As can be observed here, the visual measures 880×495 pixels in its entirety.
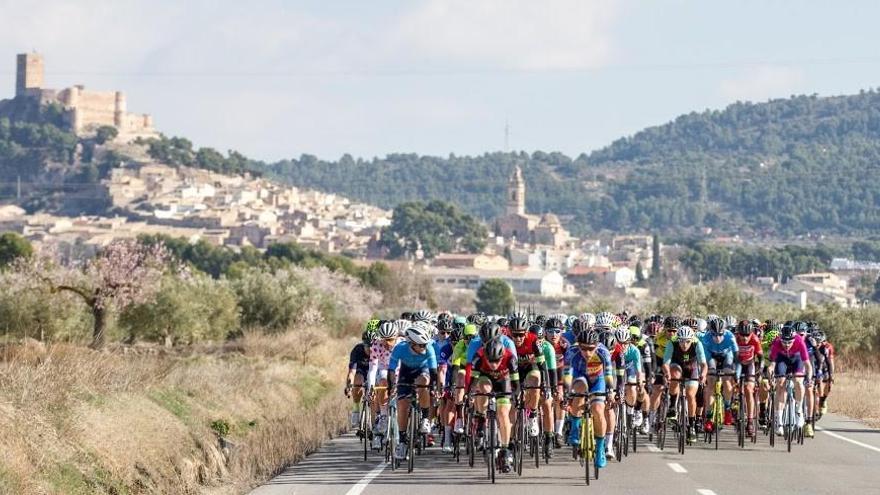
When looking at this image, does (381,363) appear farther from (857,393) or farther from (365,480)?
(857,393)

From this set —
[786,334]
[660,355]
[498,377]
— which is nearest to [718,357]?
[660,355]

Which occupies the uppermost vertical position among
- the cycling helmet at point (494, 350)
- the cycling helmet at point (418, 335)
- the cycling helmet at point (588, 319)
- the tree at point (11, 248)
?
the tree at point (11, 248)

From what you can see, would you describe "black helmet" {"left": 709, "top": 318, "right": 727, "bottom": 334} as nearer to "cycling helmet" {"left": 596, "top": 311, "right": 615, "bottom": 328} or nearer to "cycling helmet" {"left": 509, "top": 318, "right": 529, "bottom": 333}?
"cycling helmet" {"left": 596, "top": 311, "right": 615, "bottom": 328}

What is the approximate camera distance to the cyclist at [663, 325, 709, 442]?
2173cm

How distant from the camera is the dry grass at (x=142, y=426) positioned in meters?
16.7

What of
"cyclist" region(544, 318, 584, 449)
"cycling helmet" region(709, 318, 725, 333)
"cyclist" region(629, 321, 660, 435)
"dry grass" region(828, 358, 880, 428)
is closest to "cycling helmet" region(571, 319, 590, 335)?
"cyclist" region(544, 318, 584, 449)

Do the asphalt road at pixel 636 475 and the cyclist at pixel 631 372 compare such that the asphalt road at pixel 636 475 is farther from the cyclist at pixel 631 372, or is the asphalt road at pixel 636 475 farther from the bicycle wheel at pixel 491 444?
the cyclist at pixel 631 372

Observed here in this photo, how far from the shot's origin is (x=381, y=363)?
66.2ft

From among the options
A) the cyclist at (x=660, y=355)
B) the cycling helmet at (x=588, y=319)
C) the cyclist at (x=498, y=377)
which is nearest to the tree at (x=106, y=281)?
the cyclist at (x=660, y=355)

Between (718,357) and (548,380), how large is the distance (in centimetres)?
494

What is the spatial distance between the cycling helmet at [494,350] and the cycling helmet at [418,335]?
1093mm

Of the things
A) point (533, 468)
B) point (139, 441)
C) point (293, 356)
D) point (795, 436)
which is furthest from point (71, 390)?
point (293, 356)

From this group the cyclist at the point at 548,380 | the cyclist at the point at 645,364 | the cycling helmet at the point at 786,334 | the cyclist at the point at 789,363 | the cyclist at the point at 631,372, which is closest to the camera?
the cyclist at the point at 548,380

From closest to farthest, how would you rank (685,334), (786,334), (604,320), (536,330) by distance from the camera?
(536,330)
(604,320)
(685,334)
(786,334)
